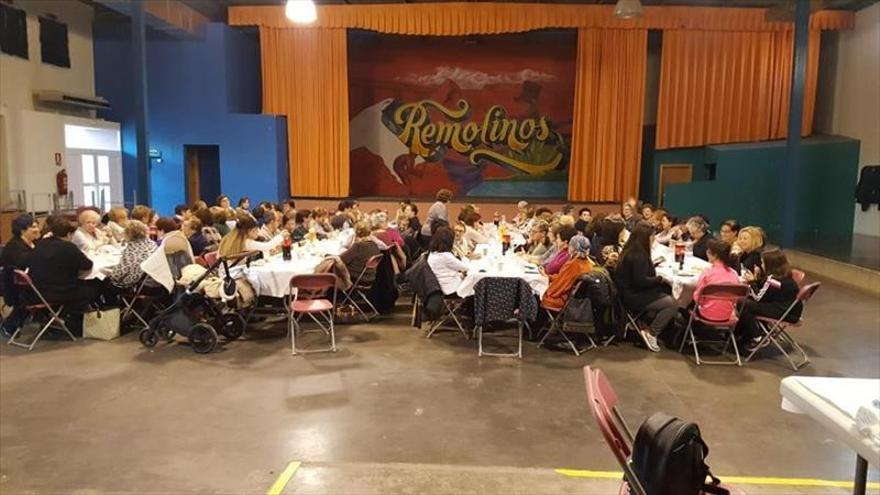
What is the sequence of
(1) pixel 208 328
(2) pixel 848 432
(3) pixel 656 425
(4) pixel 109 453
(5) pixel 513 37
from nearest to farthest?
(3) pixel 656 425 → (2) pixel 848 432 → (4) pixel 109 453 → (1) pixel 208 328 → (5) pixel 513 37

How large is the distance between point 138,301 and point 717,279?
5.59m

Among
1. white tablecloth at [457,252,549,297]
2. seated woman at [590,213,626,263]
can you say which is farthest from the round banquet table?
seated woman at [590,213,626,263]

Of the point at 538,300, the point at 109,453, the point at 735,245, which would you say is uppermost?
the point at 735,245

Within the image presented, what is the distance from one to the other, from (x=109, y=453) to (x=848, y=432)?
3.80 m

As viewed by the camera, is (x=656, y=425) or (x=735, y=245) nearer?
(x=656, y=425)

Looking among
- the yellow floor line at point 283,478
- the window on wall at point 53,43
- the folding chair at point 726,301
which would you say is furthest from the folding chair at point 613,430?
the window on wall at point 53,43

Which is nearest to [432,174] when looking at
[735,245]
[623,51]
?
[623,51]

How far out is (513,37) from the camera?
15.9 metres

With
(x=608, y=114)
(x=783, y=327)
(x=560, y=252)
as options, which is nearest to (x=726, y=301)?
(x=783, y=327)

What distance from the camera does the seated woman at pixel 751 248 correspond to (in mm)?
6523

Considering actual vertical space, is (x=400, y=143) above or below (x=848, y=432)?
above

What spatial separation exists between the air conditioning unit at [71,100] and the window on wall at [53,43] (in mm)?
706

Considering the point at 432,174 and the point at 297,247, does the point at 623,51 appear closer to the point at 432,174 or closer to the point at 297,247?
the point at 432,174

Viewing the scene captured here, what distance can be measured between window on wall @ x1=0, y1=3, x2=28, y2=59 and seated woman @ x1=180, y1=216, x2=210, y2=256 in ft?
21.1
